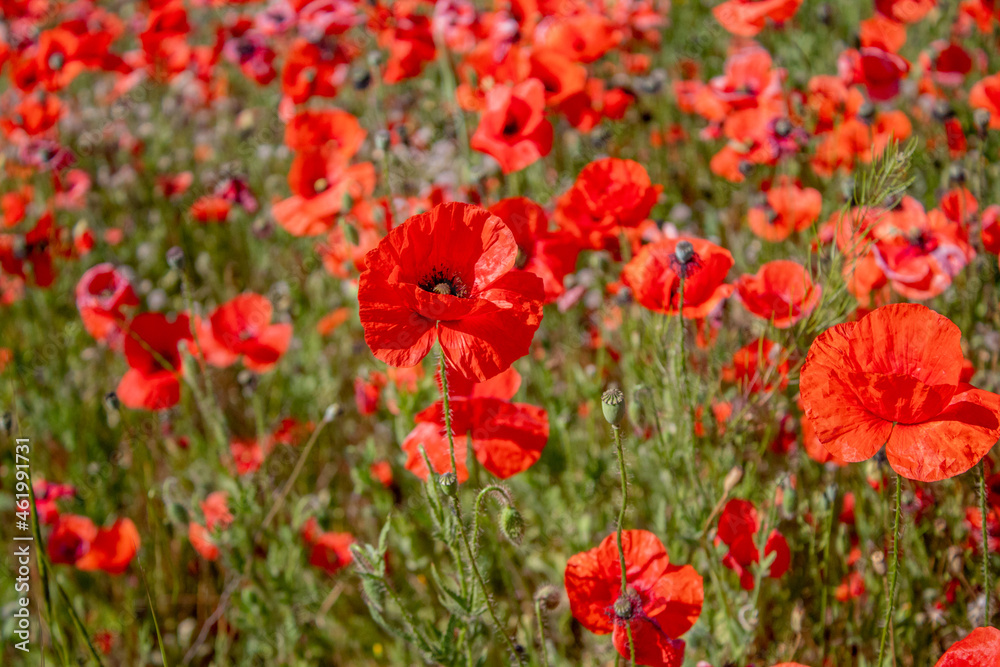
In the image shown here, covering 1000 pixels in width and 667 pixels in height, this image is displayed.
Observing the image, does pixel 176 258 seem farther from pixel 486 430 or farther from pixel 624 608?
pixel 624 608

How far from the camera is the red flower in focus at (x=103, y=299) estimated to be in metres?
2.26

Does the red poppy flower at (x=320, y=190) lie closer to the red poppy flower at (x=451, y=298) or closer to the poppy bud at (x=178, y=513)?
the poppy bud at (x=178, y=513)

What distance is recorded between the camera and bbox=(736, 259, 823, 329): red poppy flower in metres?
1.74

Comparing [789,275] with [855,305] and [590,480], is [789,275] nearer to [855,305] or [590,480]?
[855,305]

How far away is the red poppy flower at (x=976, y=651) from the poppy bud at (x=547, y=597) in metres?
0.64

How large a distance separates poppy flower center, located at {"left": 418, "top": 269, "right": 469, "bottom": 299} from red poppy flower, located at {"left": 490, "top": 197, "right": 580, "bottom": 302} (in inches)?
17.2

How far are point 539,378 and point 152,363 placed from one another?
3.91 feet

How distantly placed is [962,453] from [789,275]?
0.75 m

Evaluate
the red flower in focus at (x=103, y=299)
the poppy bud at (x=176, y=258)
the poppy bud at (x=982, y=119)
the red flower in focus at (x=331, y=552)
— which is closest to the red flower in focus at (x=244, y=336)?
the red flower in focus at (x=103, y=299)

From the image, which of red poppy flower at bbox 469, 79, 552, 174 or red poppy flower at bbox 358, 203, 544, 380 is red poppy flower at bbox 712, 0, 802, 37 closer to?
red poppy flower at bbox 469, 79, 552, 174

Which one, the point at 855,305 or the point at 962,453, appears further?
the point at 855,305

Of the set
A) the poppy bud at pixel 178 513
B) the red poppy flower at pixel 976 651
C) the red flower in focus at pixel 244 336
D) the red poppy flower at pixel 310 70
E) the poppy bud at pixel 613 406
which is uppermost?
the poppy bud at pixel 613 406

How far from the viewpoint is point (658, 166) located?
12.8 ft

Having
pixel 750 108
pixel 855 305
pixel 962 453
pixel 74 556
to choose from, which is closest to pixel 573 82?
pixel 750 108
